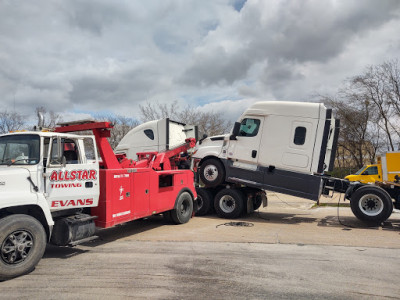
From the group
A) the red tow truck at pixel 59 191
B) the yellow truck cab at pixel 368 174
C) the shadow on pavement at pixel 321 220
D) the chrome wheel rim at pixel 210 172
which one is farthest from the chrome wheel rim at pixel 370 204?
the yellow truck cab at pixel 368 174

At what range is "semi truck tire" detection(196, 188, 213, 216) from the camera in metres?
11.5

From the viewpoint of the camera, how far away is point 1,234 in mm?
4918

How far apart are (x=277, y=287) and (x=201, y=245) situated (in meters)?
2.67

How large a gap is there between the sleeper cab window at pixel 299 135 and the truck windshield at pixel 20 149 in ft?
23.3

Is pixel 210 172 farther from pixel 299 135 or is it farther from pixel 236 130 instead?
pixel 299 135

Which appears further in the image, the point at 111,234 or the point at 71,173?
the point at 111,234

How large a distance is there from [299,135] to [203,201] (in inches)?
155

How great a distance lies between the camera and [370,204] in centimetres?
967

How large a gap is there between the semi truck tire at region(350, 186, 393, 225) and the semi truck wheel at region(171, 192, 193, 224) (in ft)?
15.7

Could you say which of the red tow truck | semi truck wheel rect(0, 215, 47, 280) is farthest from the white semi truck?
semi truck wheel rect(0, 215, 47, 280)

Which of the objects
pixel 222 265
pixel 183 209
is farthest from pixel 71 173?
pixel 183 209

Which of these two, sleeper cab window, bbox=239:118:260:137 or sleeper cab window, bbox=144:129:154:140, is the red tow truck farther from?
sleeper cab window, bbox=144:129:154:140

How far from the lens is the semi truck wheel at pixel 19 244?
196 inches

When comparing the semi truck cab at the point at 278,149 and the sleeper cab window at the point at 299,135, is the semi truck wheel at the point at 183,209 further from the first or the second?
the sleeper cab window at the point at 299,135
